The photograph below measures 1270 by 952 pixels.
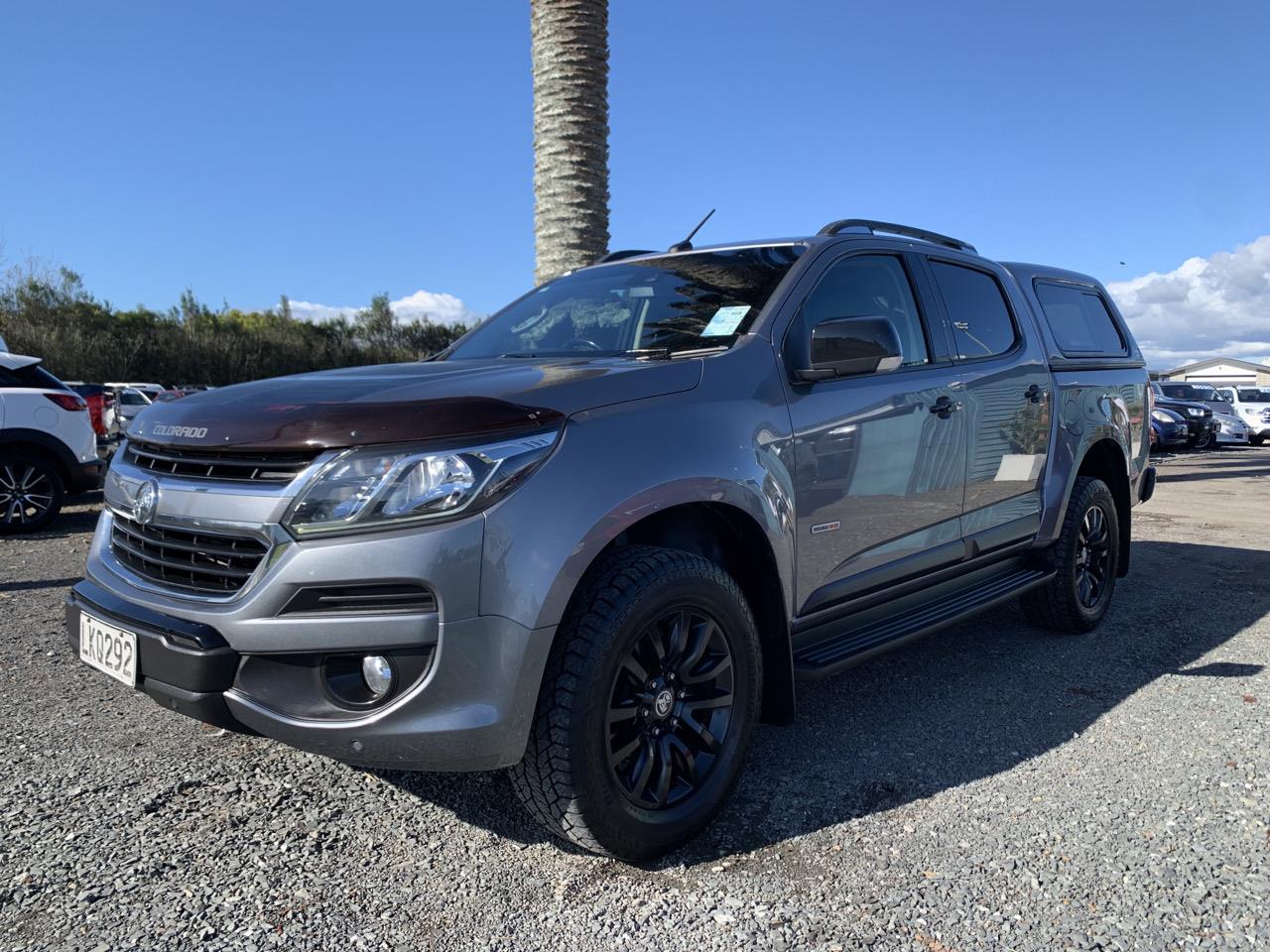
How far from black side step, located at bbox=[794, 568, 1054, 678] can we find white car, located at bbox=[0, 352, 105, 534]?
7587 mm

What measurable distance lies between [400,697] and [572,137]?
680cm

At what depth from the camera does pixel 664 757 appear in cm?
269

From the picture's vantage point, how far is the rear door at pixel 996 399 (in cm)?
406

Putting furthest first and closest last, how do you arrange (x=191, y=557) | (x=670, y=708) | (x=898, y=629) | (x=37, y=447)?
(x=37, y=447), (x=898, y=629), (x=670, y=708), (x=191, y=557)

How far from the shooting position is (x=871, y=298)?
375cm

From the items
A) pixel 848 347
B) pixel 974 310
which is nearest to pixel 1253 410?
pixel 974 310

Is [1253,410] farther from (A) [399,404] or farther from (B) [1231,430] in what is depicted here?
(A) [399,404]

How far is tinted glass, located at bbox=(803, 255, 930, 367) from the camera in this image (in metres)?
3.49

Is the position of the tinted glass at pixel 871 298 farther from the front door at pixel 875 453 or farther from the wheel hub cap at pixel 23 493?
the wheel hub cap at pixel 23 493

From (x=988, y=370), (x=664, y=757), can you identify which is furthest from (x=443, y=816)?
(x=988, y=370)

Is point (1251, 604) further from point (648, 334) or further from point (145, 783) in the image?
point (145, 783)

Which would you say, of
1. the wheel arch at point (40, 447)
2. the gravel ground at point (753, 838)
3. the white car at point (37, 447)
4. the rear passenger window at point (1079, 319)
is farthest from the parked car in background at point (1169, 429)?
the wheel arch at point (40, 447)

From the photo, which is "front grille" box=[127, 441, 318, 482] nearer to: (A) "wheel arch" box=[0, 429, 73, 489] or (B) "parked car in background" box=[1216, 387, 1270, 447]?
(A) "wheel arch" box=[0, 429, 73, 489]

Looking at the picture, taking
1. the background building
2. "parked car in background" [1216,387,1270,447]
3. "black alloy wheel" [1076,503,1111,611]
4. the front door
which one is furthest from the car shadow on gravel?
the background building
